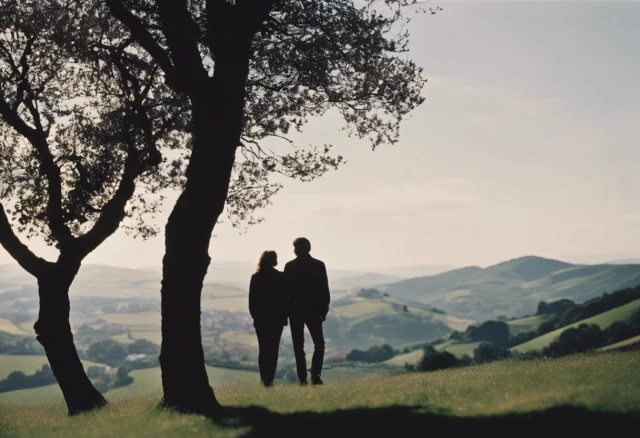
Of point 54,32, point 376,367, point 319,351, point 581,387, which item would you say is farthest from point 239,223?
point 376,367

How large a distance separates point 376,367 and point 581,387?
174133mm

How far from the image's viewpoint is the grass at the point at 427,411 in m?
8.37

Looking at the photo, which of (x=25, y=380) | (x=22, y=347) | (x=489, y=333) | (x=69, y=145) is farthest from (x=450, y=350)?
(x=69, y=145)

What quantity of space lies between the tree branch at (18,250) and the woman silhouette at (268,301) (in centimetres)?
525

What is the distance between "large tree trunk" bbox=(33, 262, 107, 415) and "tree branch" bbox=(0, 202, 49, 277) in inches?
9.9

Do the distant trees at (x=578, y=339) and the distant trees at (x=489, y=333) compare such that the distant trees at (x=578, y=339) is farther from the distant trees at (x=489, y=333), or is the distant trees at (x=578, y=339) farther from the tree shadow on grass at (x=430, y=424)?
the tree shadow on grass at (x=430, y=424)

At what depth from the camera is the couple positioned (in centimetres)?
1542

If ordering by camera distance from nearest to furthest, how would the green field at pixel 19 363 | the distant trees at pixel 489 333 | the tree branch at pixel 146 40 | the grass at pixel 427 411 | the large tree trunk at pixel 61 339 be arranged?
the grass at pixel 427 411 < the tree branch at pixel 146 40 < the large tree trunk at pixel 61 339 < the green field at pixel 19 363 < the distant trees at pixel 489 333

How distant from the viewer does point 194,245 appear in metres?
12.0

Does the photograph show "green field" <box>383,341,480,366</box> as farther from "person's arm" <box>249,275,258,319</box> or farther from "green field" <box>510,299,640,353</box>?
"person's arm" <box>249,275,258,319</box>

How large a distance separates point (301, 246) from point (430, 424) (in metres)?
7.52

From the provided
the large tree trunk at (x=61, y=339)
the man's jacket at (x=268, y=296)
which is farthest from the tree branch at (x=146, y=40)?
the large tree trunk at (x=61, y=339)

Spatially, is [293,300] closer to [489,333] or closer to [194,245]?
[194,245]

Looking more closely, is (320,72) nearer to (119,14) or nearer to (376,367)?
(119,14)
